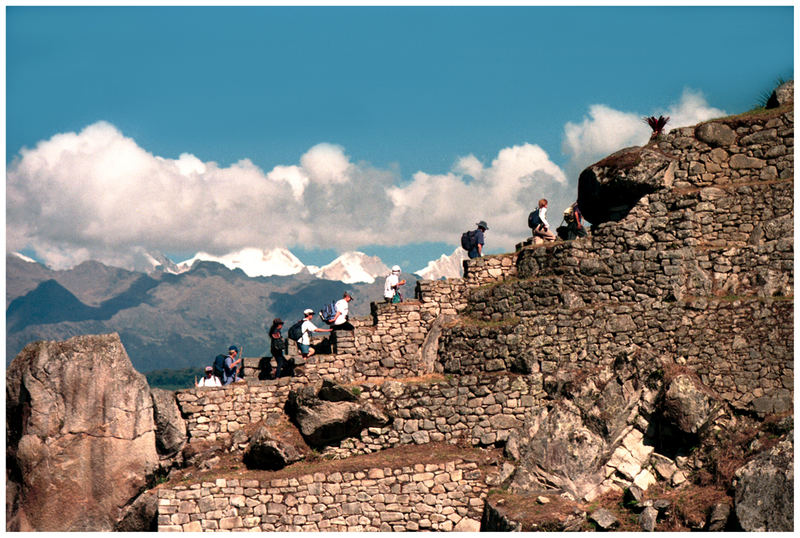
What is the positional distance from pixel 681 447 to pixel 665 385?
1.87 metres

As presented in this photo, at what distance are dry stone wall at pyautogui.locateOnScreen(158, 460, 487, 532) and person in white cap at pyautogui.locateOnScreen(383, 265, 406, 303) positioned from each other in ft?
22.2

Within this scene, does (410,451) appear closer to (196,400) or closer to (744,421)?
(196,400)

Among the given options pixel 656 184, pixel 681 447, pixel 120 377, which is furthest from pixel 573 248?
pixel 120 377

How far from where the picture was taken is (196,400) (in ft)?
86.5

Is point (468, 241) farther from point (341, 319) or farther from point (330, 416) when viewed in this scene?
point (330, 416)

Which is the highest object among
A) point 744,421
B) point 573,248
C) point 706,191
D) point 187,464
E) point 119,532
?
point 706,191

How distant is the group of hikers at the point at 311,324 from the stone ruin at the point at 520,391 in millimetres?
574

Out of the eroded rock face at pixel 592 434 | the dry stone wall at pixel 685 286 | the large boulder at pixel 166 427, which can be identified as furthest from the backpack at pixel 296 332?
the eroded rock face at pixel 592 434

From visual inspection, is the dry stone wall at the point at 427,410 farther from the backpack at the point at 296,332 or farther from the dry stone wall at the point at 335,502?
the backpack at the point at 296,332

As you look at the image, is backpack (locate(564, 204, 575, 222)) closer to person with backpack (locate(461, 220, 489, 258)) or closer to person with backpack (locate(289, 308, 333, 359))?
person with backpack (locate(461, 220, 489, 258))

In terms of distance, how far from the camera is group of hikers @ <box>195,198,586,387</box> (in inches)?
1077

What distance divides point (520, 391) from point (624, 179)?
8.31 metres

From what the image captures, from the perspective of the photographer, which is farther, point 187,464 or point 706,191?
point 706,191

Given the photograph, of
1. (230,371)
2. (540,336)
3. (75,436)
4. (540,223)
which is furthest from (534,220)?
(75,436)
